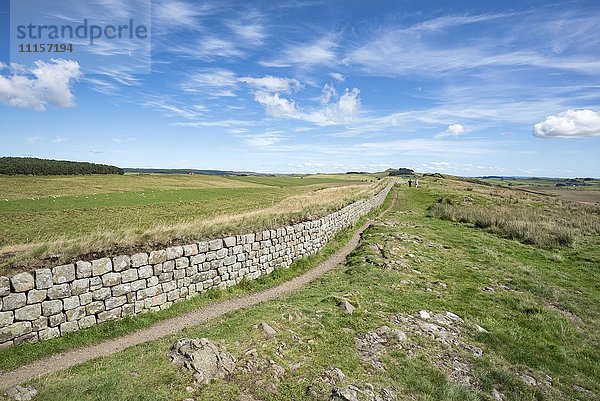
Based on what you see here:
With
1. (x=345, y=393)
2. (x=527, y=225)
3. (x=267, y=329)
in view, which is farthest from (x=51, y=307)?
(x=527, y=225)

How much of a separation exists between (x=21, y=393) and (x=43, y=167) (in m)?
85.8

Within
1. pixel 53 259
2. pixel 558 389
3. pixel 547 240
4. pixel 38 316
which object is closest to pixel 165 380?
pixel 38 316

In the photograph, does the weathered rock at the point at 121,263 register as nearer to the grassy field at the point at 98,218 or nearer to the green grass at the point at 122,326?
the grassy field at the point at 98,218

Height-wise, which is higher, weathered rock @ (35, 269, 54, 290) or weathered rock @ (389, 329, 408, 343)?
weathered rock @ (35, 269, 54, 290)

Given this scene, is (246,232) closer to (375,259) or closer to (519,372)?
(375,259)

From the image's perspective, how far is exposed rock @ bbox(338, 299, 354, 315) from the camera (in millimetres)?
9592

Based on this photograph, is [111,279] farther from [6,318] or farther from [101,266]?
[6,318]

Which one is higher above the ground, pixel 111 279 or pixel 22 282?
pixel 22 282

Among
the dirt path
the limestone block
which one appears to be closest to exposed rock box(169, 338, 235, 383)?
the dirt path

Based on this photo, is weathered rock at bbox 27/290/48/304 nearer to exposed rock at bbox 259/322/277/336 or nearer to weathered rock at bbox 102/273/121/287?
weathered rock at bbox 102/273/121/287

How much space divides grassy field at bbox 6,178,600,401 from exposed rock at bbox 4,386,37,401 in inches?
6.6

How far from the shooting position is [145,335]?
8539mm

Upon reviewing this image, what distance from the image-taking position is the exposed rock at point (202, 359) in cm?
614

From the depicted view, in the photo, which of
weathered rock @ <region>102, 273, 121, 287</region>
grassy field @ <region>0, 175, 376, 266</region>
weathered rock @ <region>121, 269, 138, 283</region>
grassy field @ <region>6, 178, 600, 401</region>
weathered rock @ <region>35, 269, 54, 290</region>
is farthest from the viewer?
grassy field @ <region>0, 175, 376, 266</region>
